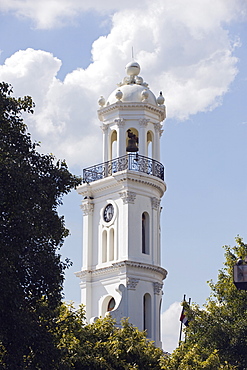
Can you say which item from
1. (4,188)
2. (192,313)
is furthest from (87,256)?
(4,188)

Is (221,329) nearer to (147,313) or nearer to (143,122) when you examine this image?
(147,313)

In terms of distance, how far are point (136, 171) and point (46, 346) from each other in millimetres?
24361

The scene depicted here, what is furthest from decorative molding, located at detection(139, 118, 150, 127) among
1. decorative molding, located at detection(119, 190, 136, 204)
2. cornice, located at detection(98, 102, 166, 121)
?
decorative molding, located at detection(119, 190, 136, 204)

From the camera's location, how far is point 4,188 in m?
27.0

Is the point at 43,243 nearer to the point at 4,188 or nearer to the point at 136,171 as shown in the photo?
the point at 4,188

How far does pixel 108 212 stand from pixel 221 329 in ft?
45.5

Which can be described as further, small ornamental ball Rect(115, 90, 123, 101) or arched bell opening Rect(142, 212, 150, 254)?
small ornamental ball Rect(115, 90, 123, 101)

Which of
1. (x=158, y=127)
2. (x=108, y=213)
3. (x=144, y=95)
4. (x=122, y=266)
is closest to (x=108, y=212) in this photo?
(x=108, y=213)

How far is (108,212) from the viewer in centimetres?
5206

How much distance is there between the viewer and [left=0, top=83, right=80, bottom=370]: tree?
26750 millimetres

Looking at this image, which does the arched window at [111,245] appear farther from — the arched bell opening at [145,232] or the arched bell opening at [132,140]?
the arched bell opening at [132,140]

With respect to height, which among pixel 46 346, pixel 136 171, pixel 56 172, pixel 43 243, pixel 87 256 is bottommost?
pixel 46 346

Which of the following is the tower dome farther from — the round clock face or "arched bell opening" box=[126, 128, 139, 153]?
the round clock face

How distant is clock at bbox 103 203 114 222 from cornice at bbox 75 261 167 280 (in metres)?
2.98
